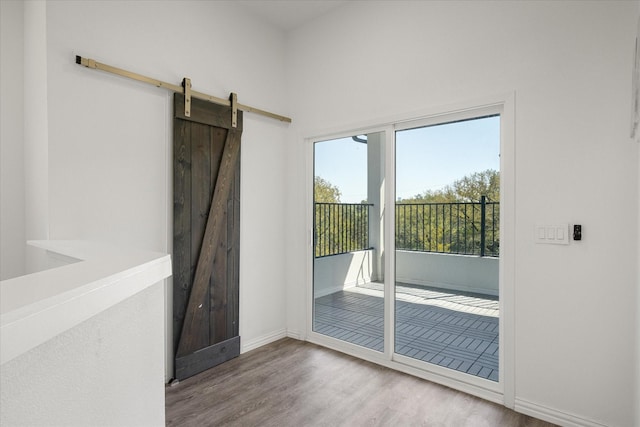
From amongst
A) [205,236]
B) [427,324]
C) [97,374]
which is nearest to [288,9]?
[205,236]

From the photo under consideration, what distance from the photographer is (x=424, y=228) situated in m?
2.84

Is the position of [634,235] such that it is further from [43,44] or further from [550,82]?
[43,44]

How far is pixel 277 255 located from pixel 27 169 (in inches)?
81.0

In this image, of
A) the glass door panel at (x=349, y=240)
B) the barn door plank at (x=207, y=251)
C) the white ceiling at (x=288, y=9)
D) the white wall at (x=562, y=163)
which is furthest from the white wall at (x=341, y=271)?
the white ceiling at (x=288, y=9)

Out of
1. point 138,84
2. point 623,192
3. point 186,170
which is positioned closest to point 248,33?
point 138,84

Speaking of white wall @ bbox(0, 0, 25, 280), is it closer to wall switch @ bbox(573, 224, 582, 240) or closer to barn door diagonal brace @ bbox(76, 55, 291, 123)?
barn door diagonal brace @ bbox(76, 55, 291, 123)

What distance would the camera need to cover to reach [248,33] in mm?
3270

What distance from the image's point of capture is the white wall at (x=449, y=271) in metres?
2.56

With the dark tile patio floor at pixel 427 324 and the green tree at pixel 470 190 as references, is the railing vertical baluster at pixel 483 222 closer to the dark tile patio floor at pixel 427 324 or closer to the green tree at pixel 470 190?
the green tree at pixel 470 190

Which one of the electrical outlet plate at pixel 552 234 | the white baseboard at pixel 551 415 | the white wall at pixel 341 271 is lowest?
the white baseboard at pixel 551 415

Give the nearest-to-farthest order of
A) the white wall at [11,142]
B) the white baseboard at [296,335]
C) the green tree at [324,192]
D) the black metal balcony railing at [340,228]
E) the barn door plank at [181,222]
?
the white wall at [11,142] → the barn door plank at [181,222] → the black metal balcony railing at [340,228] → the green tree at [324,192] → the white baseboard at [296,335]

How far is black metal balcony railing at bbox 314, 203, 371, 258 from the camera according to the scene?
10.4ft

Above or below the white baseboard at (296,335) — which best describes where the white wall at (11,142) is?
above

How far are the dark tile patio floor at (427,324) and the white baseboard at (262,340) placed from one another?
0.38 meters
